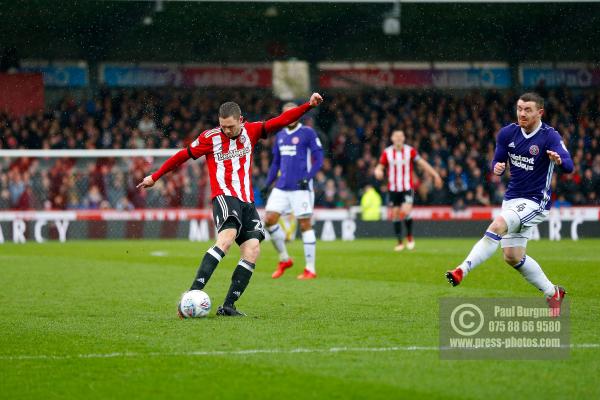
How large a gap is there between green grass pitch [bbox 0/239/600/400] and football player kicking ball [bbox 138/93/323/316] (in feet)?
1.68

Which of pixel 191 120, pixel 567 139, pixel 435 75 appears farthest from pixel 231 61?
pixel 567 139

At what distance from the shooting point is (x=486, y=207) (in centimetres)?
2670

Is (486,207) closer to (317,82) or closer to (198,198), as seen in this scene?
(198,198)

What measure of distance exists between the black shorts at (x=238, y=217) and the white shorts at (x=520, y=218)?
221 centimetres

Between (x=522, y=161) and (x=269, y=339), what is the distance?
3.07 m

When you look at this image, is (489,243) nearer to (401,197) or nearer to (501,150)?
(501,150)

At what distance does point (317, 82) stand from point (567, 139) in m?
8.63

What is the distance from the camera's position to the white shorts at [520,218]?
891cm

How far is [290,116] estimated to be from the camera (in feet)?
29.6

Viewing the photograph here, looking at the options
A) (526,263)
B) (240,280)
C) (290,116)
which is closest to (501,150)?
(526,263)

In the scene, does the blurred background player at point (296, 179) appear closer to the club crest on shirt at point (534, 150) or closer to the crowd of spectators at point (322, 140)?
the club crest on shirt at point (534, 150)

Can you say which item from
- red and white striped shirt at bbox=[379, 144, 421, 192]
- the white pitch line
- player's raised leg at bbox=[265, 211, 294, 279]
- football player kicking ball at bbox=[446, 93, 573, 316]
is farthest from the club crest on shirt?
red and white striped shirt at bbox=[379, 144, 421, 192]

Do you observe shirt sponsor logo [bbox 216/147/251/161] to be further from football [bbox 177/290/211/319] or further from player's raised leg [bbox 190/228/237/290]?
football [bbox 177/290/211/319]

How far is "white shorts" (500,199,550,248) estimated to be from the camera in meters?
8.91
